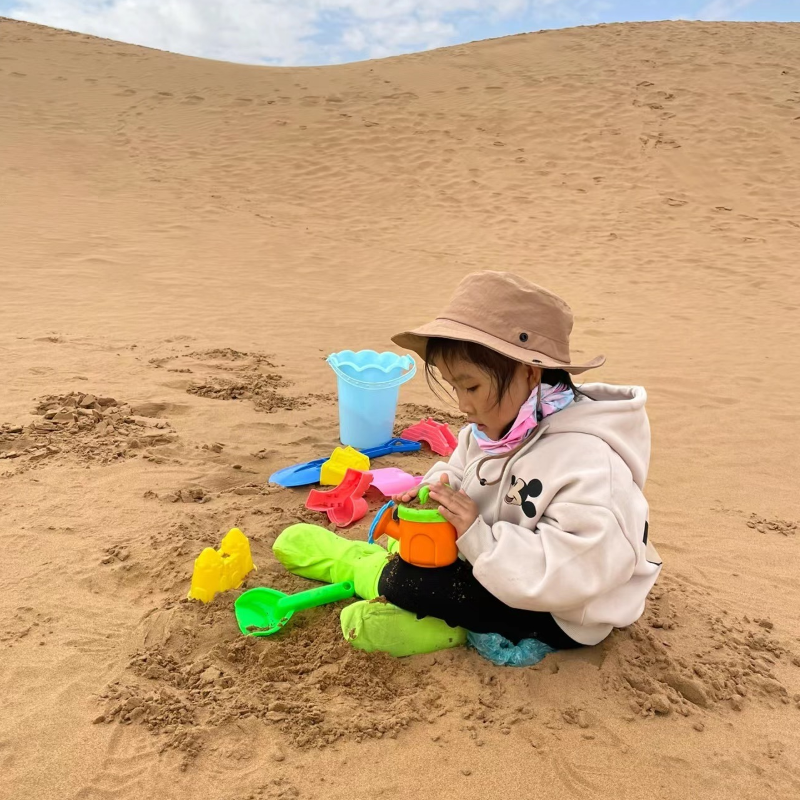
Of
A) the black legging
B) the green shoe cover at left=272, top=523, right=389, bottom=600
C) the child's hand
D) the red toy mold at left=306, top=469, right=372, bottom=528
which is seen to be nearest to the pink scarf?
the child's hand

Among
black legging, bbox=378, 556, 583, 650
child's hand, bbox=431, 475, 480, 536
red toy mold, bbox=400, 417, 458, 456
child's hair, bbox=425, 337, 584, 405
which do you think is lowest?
red toy mold, bbox=400, 417, 458, 456

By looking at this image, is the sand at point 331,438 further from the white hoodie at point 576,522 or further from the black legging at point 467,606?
the white hoodie at point 576,522

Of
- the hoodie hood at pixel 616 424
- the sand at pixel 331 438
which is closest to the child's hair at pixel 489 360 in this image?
the hoodie hood at pixel 616 424

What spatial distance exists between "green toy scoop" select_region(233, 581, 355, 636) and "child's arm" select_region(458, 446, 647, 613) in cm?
64

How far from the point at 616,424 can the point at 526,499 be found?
29cm

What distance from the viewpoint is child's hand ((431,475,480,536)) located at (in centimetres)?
170

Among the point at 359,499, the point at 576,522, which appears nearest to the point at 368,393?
the point at 359,499

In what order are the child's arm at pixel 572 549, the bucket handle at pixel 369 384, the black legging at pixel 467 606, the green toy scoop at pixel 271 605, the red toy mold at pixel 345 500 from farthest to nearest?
the bucket handle at pixel 369 384 < the red toy mold at pixel 345 500 < the green toy scoop at pixel 271 605 < the black legging at pixel 467 606 < the child's arm at pixel 572 549

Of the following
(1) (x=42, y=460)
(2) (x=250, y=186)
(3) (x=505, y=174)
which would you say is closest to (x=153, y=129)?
(2) (x=250, y=186)

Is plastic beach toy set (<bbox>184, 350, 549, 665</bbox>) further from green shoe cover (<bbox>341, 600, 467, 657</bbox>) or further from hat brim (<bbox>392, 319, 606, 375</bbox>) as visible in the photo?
hat brim (<bbox>392, 319, 606, 375</bbox>)

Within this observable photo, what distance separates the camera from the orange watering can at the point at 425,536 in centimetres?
173

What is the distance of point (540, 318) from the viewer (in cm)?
166

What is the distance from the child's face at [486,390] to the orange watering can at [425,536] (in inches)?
9.7

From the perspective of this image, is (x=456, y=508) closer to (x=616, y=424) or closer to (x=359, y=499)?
(x=616, y=424)
